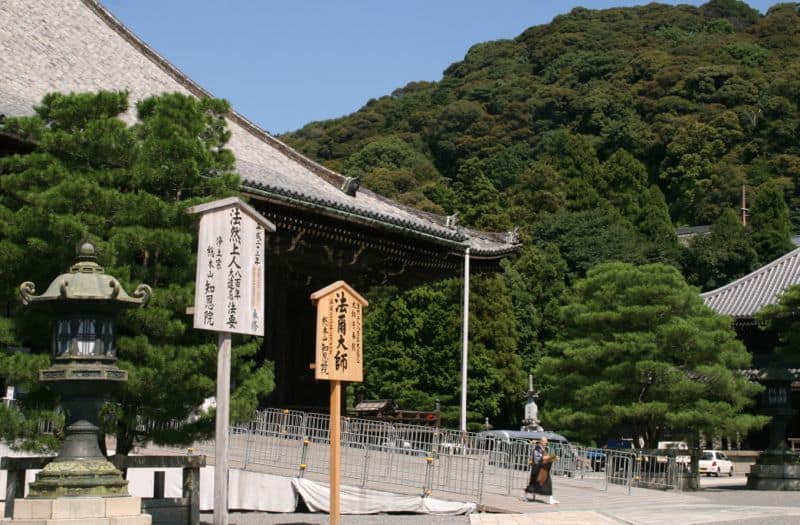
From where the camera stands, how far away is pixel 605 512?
51.8ft

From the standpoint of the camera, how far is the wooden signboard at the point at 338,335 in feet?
35.2

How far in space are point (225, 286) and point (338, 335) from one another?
1.26 meters

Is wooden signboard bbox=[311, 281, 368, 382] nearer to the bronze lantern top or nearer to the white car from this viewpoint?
the bronze lantern top

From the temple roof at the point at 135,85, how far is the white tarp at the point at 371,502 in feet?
13.9

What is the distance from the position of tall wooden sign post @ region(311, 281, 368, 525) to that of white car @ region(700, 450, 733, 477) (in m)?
25.8

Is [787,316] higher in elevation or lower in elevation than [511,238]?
lower

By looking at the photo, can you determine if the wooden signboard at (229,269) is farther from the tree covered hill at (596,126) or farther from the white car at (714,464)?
the tree covered hill at (596,126)

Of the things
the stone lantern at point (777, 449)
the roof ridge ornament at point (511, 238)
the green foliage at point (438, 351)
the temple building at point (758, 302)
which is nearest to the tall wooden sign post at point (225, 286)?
the roof ridge ornament at point (511, 238)

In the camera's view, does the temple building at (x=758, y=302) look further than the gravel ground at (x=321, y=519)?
Yes

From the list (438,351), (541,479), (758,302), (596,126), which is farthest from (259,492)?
(596,126)

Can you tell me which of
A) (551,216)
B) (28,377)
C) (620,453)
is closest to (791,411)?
(620,453)

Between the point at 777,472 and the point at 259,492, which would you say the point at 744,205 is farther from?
the point at 259,492

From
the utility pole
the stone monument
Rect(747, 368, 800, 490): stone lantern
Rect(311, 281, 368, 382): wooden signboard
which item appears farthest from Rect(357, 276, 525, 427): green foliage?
the utility pole

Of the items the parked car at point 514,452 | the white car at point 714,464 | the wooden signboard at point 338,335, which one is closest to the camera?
the wooden signboard at point 338,335
